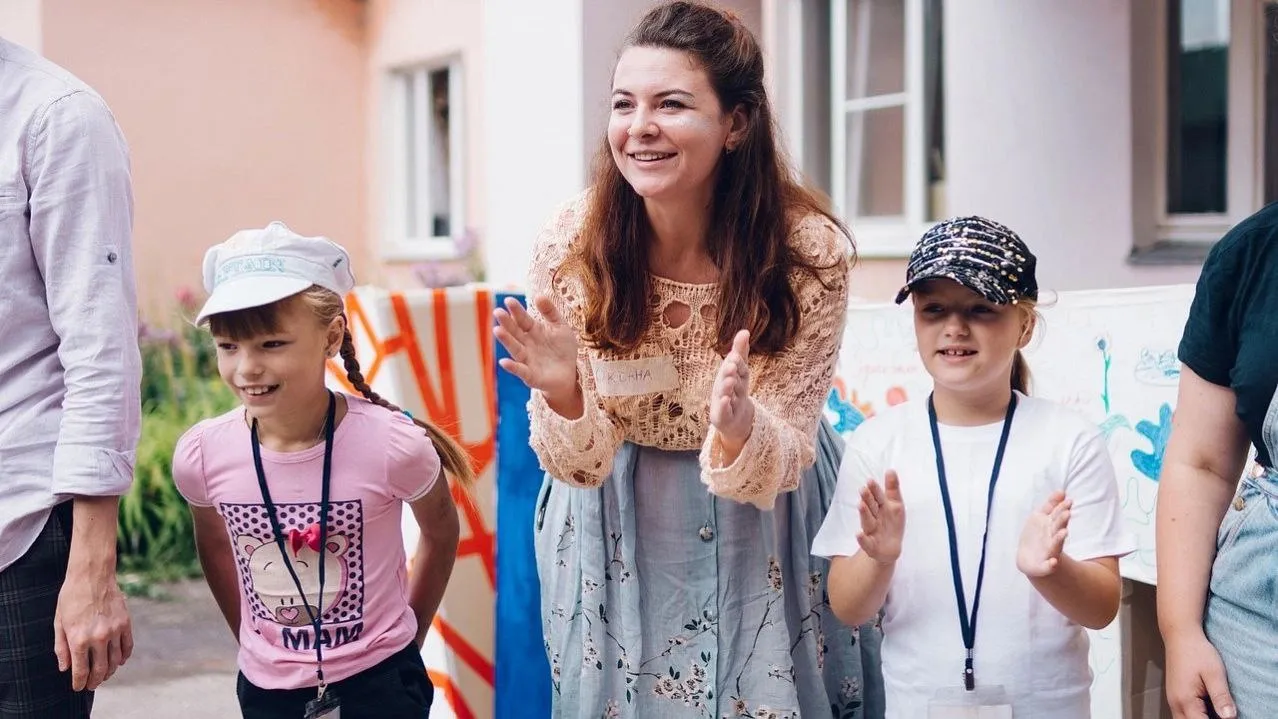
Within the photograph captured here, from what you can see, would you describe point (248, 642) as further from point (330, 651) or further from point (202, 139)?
point (202, 139)

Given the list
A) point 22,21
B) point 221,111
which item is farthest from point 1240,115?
point 22,21

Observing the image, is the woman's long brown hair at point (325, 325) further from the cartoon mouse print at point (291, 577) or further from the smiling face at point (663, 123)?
the smiling face at point (663, 123)

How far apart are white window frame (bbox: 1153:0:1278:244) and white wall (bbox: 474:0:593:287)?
10.7 ft

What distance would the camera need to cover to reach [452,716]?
294 centimetres

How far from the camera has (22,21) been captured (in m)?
9.07

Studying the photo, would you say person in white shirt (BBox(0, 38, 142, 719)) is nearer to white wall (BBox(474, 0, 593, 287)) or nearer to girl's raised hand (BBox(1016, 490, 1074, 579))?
girl's raised hand (BBox(1016, 490, 1074, 579))

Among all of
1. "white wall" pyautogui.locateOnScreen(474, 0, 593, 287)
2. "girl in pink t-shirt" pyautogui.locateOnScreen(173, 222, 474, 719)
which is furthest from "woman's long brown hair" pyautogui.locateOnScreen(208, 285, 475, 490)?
"white wall" pyautogui.locateOnScreen(474, 0, 593, 287)

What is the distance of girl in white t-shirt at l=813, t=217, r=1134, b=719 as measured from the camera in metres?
2.17

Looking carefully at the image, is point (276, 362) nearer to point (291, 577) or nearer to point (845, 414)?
point (291, 577)

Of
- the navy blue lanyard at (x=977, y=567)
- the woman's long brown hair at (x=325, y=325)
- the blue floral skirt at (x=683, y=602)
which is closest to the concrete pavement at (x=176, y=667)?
the woman's long brown hair at (x=325, y=325)

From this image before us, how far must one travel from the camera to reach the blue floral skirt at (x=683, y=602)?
2424mm

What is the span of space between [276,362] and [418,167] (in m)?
8.89

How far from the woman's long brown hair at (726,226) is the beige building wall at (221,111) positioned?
761cm

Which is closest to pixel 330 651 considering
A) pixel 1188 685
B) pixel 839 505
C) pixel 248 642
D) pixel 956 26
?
pixel 248 642
